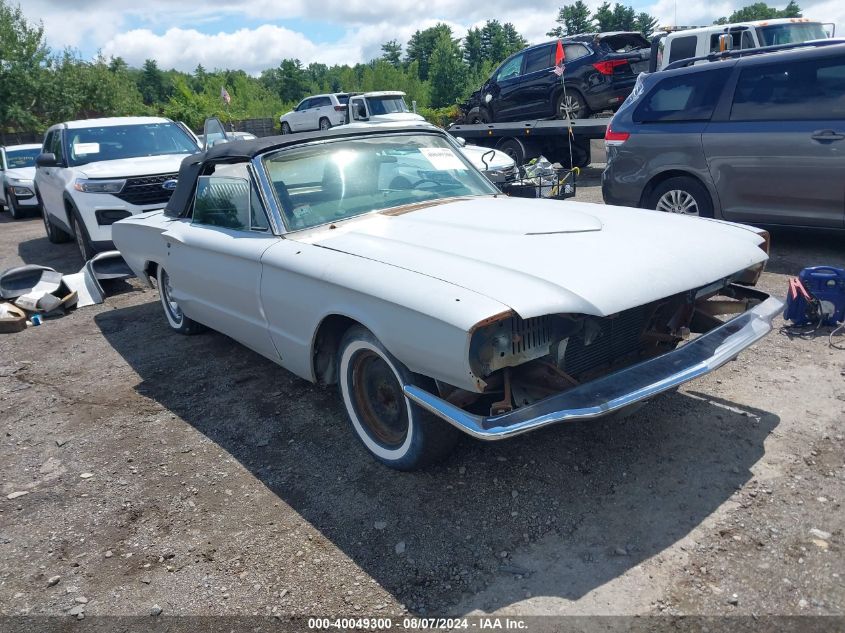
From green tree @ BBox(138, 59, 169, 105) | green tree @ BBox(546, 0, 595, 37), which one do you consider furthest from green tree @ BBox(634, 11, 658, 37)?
green tree @ BBox(138, 59, 169, 105)

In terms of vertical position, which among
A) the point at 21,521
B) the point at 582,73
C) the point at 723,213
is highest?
the point at 582,73

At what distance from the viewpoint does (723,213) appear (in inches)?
254

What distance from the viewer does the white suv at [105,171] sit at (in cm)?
800

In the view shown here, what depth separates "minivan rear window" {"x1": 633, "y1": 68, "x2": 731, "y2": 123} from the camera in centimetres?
653

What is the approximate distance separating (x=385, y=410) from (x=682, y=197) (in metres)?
4.66

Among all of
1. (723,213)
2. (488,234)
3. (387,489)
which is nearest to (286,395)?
(387,489)

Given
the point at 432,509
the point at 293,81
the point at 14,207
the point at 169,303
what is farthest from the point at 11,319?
the point at 293,81

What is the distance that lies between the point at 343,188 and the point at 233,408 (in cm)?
154

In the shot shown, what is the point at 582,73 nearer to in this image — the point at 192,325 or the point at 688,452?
the point at 192,325

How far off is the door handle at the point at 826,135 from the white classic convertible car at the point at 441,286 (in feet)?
8.80

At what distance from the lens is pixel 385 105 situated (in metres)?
20.8

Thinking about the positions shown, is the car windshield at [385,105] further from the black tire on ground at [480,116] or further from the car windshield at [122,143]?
the car windshield at [122,143]

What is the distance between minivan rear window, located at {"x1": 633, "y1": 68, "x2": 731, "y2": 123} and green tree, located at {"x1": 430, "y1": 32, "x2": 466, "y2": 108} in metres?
37.1

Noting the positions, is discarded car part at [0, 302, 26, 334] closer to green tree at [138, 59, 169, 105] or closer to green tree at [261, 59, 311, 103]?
green tree at [261, 59, 311, 103]
